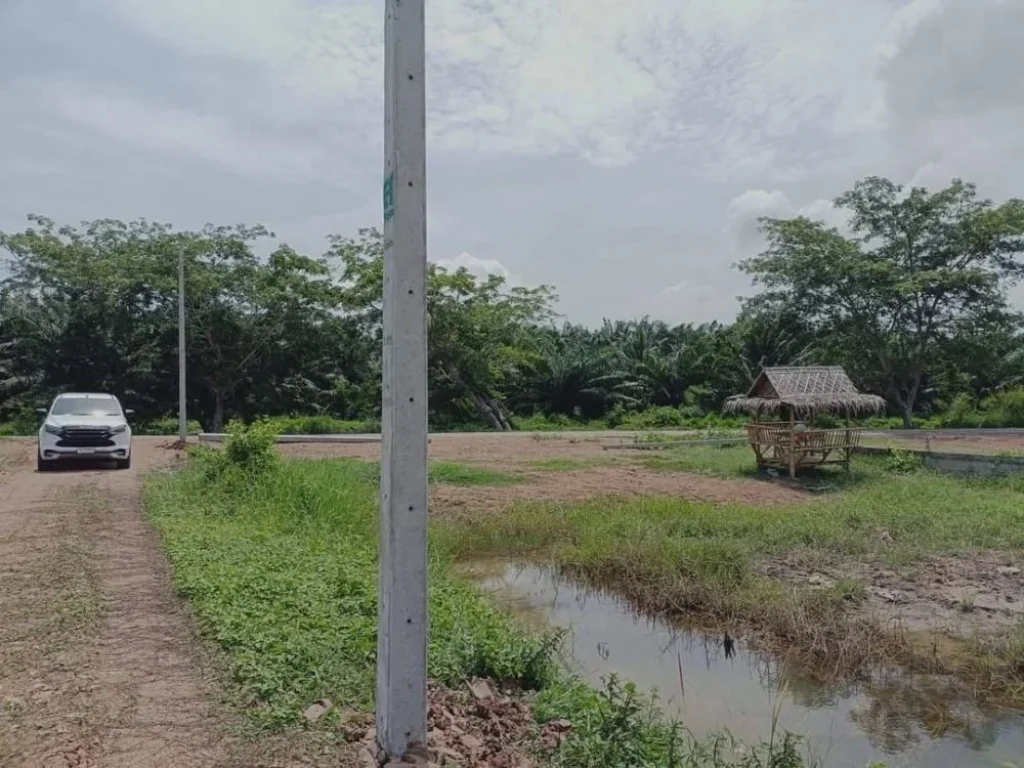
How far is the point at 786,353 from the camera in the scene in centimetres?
3612

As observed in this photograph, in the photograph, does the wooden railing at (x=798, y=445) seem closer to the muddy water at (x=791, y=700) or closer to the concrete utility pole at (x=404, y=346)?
the muddy water at (x=791, y=700)

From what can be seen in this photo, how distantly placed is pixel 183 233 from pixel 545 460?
66.6 ft

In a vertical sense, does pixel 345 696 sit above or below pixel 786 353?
below

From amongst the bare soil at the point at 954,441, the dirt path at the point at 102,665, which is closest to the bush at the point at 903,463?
the bare soil at the point at 954,441

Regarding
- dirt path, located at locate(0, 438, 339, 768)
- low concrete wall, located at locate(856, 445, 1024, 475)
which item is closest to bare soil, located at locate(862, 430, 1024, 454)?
low concrete wall, located at locate(856, 445, 1024, 475)

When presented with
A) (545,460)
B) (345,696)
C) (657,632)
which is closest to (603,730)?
(345,696)

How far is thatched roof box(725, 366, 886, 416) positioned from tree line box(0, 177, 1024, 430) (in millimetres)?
11474

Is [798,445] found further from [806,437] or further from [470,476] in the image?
[470,476]

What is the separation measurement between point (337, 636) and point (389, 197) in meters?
3.06

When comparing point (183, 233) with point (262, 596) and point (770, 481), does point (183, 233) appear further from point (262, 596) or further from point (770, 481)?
point (262, 596)

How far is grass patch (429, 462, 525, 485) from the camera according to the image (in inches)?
673

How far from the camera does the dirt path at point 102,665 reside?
147 inches

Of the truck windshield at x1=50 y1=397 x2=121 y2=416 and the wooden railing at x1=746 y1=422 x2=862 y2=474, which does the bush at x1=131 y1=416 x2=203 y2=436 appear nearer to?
the truck windshield at x1=50 y1=397 x2=121 y2=416

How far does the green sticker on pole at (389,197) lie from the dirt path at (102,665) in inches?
94.4
